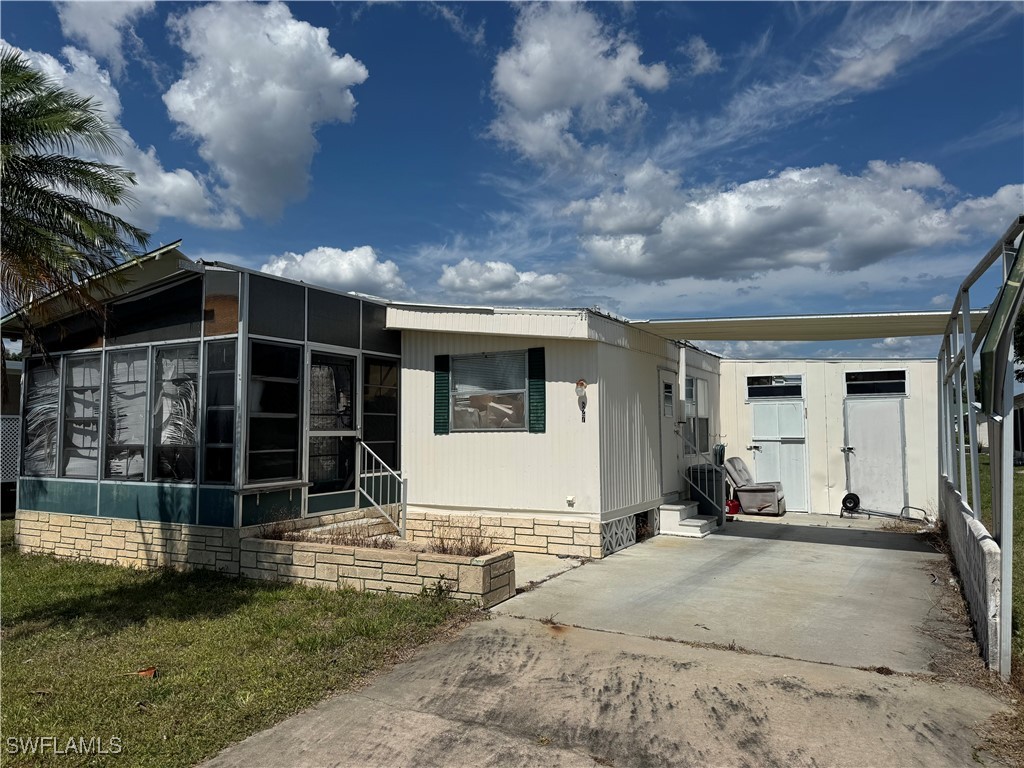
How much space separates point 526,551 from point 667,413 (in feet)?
11.7

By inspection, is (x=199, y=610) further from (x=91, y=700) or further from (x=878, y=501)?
(x=878, y=501)

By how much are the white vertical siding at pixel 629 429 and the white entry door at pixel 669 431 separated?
18cm

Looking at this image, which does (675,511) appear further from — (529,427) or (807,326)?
(807,326)

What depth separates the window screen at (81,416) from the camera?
935cm

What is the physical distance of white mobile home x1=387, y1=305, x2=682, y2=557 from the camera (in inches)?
342

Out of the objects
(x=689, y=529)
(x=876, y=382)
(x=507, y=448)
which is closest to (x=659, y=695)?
(x=507, y=448)

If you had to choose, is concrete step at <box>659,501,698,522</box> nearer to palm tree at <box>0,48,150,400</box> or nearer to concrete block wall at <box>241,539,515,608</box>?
concrete block wall at <box>241,539,515,608</box>

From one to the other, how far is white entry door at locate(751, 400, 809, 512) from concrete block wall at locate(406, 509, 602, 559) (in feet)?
21.4

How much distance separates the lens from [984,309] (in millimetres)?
7023

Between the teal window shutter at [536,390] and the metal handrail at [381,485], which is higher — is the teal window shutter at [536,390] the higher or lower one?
the higher one

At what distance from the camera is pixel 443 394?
31.7 feet

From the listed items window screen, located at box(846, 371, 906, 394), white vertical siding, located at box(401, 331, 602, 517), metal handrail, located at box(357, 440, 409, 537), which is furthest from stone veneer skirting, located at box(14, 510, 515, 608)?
window screen, located at box(846, 371, 906, 394)

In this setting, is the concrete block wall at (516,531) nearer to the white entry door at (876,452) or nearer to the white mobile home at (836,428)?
the white mobile home at (836,428)

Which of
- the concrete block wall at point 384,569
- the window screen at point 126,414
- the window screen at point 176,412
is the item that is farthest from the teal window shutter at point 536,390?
the window screen at point 126,414
